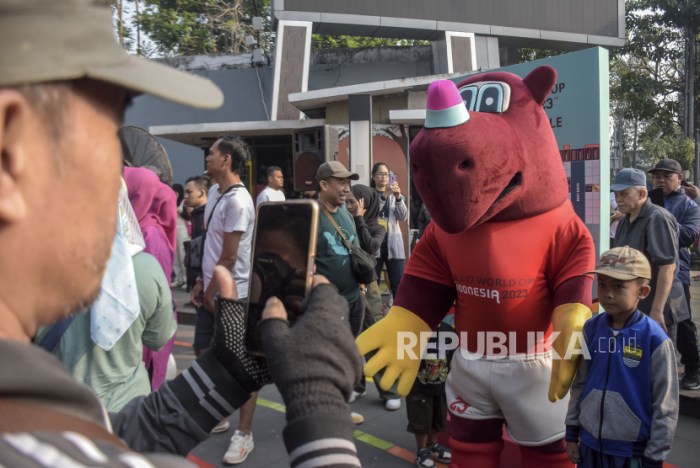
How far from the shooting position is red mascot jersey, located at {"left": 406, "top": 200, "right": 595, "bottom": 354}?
261cm

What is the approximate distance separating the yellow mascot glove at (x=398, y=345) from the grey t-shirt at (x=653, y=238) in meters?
1.96

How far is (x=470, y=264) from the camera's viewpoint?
8.84ft

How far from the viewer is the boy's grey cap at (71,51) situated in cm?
68

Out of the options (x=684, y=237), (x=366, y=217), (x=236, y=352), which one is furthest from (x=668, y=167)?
(x=236, y=352)

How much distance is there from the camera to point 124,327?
2.04 m

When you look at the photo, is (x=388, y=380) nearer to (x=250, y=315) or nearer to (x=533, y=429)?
(x=533, y=429)

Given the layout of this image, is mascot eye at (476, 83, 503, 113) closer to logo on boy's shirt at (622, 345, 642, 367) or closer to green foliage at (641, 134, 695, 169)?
logo on boy's shirt at (622, 345, 642, 367)

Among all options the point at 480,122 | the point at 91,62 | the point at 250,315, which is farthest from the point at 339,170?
the point at 91,62

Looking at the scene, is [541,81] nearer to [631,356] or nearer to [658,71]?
[631,356]

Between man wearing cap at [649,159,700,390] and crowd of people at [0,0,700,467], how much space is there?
2156mm

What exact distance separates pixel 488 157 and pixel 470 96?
1.61 ft

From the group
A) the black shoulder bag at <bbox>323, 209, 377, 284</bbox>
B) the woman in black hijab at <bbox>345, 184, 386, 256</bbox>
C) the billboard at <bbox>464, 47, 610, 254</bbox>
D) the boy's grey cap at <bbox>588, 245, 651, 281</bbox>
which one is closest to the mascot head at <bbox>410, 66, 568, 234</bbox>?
the boy's grey cap at <bbox>588, 245, 651, 281</bbox>

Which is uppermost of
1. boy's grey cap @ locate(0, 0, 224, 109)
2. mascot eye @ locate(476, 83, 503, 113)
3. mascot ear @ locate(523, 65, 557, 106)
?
mascot ear @ locate(523, 65, 557, 106)

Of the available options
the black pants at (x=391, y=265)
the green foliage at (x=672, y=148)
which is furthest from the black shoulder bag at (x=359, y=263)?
the green foliage at (x=672, y=148)
